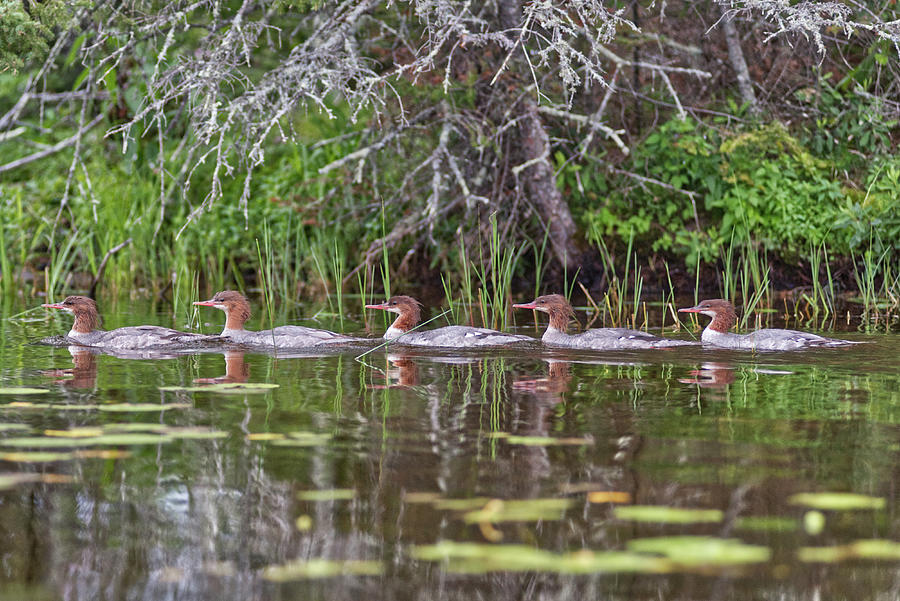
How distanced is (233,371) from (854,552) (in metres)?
4.77

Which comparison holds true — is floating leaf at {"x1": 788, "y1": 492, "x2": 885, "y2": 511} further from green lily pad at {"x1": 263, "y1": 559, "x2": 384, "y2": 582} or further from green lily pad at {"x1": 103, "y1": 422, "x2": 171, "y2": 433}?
green lily pad at {"x1": 103, "y1": 422, "x2": 171, "y2": 433}

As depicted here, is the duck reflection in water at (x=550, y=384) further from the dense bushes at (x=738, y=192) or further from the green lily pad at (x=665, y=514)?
the dense bushes at (x=738, y=192)

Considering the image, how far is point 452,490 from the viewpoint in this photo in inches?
165

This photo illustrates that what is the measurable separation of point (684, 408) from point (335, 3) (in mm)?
7513

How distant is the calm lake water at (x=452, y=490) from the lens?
340 cm

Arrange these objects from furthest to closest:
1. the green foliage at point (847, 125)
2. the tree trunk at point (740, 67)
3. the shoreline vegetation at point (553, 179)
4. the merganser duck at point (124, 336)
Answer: the tree trunk at point (740, 67), the green foliage at point (847, 125), the shoreline vegetation at point (553, 179), the merganser duck at point (124, 336)

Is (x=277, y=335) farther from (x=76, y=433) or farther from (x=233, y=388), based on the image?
(x=76, y=433)

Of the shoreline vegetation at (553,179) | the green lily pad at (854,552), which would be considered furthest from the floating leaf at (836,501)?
the shoreline vegetation at (553,179)

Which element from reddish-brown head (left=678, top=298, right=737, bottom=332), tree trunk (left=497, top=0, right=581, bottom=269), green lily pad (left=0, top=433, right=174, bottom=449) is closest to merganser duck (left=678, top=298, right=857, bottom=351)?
reddish-brown head (left=678, top=298, right=737, bottom=332)

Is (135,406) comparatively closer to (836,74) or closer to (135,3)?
(135,3)

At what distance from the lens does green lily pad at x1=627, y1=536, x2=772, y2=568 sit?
3.46 meters

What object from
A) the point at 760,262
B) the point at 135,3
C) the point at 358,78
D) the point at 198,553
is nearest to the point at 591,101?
the point at 760,262

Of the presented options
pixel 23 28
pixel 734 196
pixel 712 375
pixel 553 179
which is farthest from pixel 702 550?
pixel 734 196

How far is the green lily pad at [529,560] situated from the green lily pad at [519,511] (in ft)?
0.83
